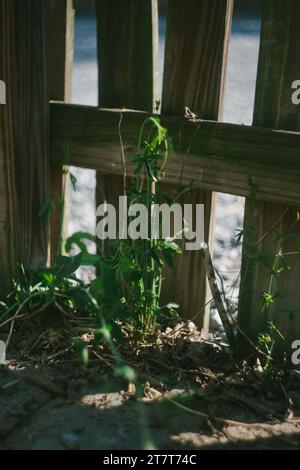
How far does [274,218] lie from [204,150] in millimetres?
360

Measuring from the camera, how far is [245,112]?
17.1 ft

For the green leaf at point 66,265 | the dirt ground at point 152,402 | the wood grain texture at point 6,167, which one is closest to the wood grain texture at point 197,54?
the wood grain texture at point 6,167

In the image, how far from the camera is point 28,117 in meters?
2.77

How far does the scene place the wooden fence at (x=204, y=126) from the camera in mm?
2443

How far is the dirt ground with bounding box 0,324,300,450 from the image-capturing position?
211 cm

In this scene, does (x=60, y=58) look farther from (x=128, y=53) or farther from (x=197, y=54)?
(x=197, y=54)

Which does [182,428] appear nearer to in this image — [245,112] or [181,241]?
[181,241]

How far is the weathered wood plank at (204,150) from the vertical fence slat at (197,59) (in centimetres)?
10

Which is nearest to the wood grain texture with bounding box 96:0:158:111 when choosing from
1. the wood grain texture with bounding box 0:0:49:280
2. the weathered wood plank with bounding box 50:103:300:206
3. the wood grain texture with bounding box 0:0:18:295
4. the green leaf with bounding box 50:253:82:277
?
the weathered wood plank with bounding box 50:103:300:206

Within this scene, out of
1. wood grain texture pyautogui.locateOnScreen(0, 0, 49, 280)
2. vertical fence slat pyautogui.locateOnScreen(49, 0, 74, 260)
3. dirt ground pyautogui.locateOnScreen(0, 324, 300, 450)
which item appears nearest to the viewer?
dirt ground pyautogui.locateOnScreen(0, 324, 300, 450)

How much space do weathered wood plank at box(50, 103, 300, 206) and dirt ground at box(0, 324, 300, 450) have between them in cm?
65

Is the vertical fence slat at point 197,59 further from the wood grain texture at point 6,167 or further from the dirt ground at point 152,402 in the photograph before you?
the wood grain texture at point 6,167

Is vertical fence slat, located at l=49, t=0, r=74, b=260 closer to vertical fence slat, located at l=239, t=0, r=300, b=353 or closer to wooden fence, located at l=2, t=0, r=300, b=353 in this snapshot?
wooden fence, located at l=2, t=0, r=300, b=353
